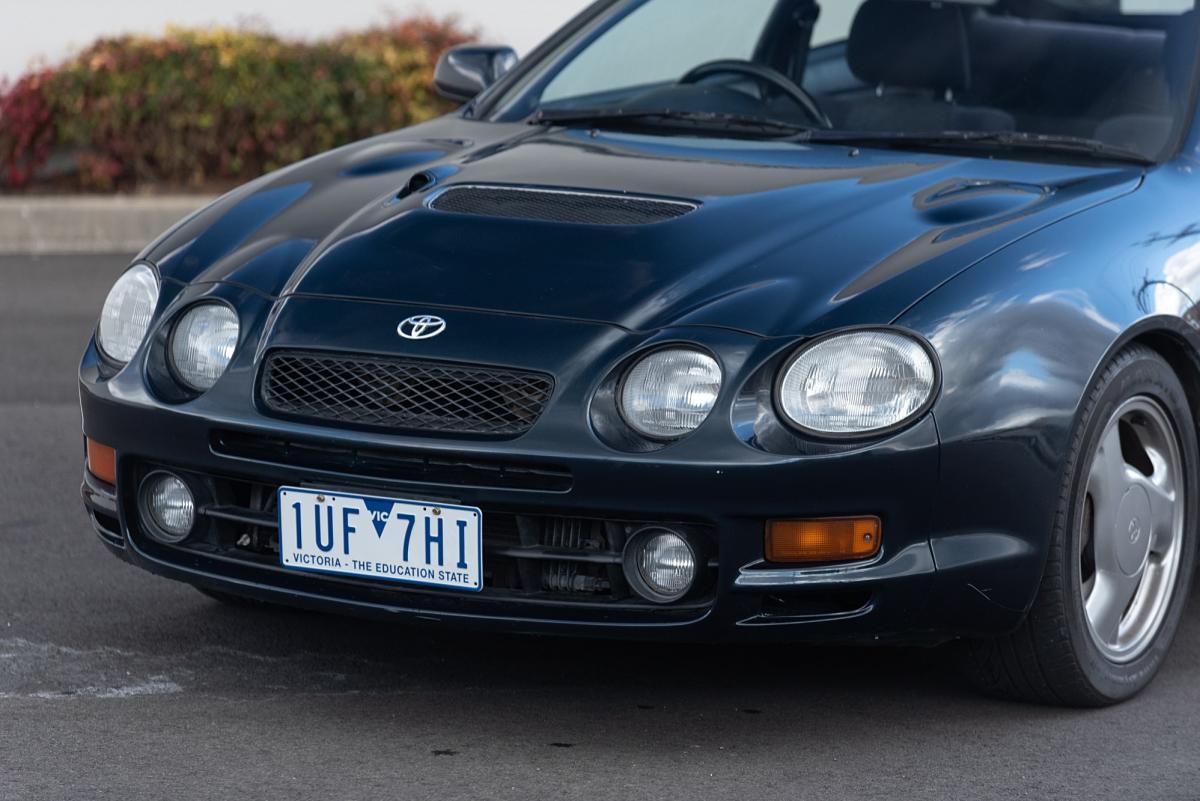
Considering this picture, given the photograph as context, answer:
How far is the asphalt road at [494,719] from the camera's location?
359 centimetres

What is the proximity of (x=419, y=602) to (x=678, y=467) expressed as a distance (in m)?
0.56

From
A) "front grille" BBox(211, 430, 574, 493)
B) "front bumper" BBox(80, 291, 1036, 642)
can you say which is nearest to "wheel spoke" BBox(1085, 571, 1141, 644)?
"front bumper" BBox(80, 291, 1036, 642)

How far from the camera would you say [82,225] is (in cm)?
991

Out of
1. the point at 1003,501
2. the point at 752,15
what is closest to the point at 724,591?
the point at 1003,501

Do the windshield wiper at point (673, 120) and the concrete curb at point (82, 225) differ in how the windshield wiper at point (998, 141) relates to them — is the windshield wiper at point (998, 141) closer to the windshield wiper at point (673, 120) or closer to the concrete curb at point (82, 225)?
the windshield wiper at point (673, 120)

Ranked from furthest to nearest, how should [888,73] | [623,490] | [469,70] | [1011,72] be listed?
1. [469,70]
2. [888,73]
3. [1011,72]
4. [623,490]

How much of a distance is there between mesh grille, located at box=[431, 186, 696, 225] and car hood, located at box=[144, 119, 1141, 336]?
12 millimetres

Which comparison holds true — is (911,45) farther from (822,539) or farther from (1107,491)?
(822,539)

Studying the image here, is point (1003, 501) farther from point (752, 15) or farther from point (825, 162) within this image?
point (752, 15)

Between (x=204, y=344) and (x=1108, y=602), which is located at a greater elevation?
(x=204, y=344)

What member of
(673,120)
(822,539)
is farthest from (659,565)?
(673,120)

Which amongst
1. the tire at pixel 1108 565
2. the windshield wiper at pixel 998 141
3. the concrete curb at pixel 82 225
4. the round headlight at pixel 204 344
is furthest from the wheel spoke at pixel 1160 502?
the concrete curb at pixel 82 225

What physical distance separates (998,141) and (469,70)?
65.5 inches

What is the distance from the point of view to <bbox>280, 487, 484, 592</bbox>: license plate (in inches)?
141
